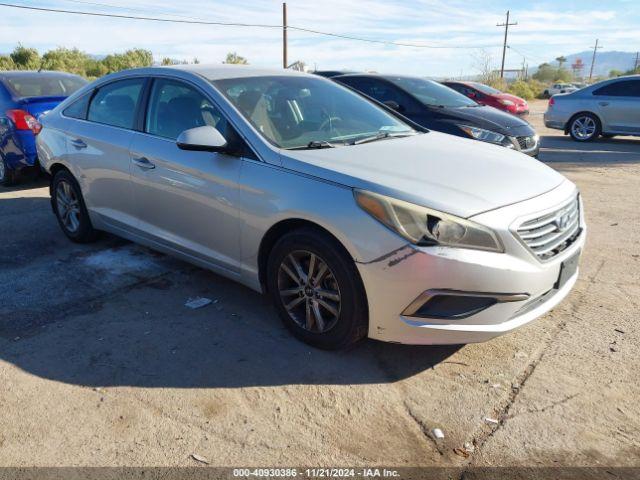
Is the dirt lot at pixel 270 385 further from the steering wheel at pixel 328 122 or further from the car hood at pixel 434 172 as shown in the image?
the steering wheel at pixel 328 122

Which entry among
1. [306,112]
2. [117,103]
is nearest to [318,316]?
[306,112]

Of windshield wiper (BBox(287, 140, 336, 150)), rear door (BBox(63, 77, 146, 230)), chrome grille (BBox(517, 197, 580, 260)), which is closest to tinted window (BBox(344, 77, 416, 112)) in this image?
rear door (BBox(63, 77, 146, 230))

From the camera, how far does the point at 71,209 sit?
5.26 m

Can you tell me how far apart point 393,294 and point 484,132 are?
5374mm

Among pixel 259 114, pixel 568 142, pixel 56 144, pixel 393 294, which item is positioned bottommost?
pixel 568 142

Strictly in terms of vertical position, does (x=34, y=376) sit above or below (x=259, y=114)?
below

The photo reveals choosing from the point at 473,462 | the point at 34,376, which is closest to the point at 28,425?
the point at 34,376

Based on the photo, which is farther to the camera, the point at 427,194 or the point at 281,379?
the point at 281,379

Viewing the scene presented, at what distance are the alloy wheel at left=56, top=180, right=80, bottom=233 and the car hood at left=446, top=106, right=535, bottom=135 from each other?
512cm

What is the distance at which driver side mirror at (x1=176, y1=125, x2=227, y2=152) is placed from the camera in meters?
3.44

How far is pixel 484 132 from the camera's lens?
756 centimetres

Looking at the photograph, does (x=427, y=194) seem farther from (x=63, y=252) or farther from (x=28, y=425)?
(x=63, y=252)

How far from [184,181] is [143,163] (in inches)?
21.2

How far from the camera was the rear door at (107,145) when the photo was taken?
14.5 feet
